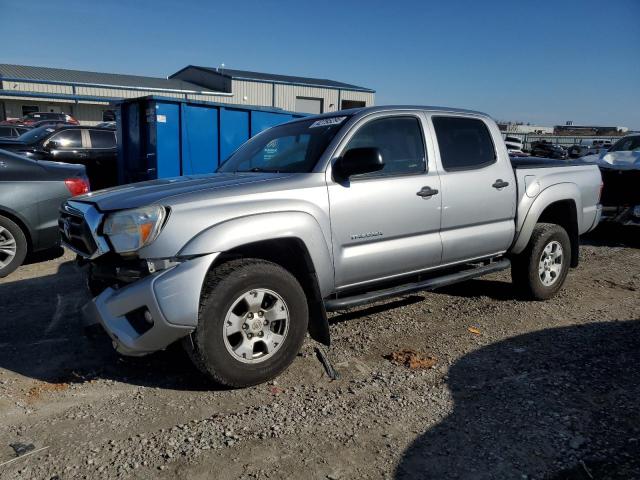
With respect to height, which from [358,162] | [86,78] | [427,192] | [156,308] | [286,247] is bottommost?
[156,308]

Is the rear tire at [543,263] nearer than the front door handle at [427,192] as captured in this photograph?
No

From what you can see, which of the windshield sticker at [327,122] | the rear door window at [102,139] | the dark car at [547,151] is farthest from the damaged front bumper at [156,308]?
the dark car at [547,151]

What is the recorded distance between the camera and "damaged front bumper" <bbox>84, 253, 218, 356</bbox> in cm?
289

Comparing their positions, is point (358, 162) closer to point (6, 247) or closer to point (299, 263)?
point (299, 263)

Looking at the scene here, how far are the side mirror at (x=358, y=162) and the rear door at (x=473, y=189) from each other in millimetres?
948

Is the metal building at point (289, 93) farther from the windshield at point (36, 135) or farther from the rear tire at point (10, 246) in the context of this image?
the rear tire at point (10, 246)

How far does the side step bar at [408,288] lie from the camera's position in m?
3.65

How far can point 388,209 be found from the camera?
3836mm

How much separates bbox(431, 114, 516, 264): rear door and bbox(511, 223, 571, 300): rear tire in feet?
1.25

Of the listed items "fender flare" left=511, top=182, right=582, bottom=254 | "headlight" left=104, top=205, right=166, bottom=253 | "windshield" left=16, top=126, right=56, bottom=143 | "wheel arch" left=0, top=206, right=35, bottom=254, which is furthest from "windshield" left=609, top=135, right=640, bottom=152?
"windshield" left=16, top=126, right=56, bottom=143

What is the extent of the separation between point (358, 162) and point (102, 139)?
10444mm

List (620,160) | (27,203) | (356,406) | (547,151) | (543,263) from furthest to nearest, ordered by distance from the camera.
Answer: (547,151) → (620,160) → (27,203) → (543,263) → (356,406)

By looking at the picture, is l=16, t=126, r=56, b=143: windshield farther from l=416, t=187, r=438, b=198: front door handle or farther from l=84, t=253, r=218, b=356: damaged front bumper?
l=416, t=187, r=438, b=198: front door handle

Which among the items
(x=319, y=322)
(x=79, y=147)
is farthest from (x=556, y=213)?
(x=79, y=147)
